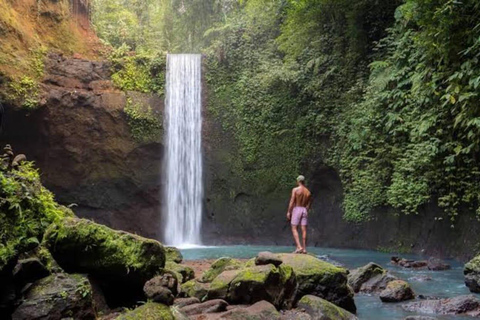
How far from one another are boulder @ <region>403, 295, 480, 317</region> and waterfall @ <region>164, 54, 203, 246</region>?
38.3 feet

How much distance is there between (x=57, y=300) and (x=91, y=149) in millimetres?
13521

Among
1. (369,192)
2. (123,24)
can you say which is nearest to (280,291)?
(369,192)

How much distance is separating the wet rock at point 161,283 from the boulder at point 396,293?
339 centimetres

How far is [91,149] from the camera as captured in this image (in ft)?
58.1

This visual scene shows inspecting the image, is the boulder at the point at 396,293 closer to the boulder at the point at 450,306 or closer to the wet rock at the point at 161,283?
the boulder at the point at 450,306

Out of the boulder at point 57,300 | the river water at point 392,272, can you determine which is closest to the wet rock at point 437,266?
the river water at point 392,272

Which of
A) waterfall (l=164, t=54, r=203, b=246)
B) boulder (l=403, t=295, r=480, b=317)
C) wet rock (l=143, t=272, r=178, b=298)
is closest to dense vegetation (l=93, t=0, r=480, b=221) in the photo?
waterfall (l=164, t=54, r=203, b=246)

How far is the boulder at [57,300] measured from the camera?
468cm

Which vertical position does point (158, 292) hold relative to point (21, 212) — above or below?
below

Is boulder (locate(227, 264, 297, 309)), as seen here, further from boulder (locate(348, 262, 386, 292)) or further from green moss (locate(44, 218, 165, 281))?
boulder (locate(348, 262, 386, 292))

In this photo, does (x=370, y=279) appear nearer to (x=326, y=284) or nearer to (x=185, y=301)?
(x=326, y=284)

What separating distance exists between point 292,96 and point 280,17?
3.67 m

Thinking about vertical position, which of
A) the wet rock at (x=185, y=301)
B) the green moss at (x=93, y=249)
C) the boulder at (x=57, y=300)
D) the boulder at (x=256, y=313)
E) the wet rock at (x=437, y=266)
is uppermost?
the green moss at (x=93, y=249)

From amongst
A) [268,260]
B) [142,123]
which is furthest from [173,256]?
[142,123]
